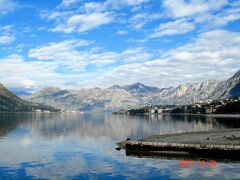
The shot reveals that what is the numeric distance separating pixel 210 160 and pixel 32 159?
130 feet

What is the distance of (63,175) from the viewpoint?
211ft

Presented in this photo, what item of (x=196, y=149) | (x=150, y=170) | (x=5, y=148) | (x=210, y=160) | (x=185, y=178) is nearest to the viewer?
(x=185, y=178)

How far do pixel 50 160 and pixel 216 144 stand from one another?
39.5 meters

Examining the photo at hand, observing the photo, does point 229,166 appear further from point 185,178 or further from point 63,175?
point 63,175

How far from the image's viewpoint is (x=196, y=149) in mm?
88312

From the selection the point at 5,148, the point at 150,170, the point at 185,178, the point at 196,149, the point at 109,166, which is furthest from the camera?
the point at 5,148

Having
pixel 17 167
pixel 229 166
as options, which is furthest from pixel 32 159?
pixel 229 166

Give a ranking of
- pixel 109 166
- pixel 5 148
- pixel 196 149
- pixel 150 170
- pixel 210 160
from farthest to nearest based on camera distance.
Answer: pixel 5 148 < pixel 196 149 < pixel 210 160 < pixel 109 166 < pixel 150 170

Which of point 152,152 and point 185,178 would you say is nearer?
point 185,178

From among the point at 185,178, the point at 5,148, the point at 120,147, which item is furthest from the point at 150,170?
the point at 5,148

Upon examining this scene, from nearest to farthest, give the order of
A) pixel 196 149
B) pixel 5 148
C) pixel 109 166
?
pixel 109 166, pixel 196 149, pixel 5 148

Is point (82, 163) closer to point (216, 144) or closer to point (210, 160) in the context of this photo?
point (210, 160)

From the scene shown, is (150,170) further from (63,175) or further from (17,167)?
(17,167)

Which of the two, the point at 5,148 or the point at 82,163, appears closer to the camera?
the point at 82,163
